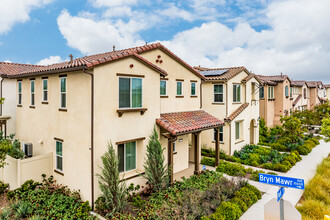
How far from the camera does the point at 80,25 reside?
59.8 feet

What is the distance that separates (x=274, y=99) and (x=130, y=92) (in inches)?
1031

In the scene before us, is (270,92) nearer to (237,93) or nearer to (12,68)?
(237,93)

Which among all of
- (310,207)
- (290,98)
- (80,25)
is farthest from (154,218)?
(290,98)

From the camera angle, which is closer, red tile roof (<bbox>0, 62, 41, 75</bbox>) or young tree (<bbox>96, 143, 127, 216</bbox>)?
young tree (<bbox>96, 143, 127, 216</bbox>)

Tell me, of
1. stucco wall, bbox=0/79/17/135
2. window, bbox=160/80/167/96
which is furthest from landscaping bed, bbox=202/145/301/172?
stucco wall, bbox=0/79/17/135

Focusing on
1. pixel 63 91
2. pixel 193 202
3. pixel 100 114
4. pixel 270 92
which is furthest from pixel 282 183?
pixel 270 92

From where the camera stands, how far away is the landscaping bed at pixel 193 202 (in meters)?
9.12

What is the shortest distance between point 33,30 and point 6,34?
2.52 meters

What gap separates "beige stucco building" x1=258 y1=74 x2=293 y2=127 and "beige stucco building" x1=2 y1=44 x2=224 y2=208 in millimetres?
16769

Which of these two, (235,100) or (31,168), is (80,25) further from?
(235,100)

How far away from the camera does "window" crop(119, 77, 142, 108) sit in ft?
35.5

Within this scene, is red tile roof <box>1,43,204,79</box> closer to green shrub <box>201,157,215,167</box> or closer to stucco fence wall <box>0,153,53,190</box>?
stucco fence wall <box>0,153,53,190</box>

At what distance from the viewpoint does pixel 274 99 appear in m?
30.9

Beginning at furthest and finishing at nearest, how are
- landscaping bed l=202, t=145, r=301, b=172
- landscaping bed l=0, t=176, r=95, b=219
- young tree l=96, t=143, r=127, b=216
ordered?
1. landscaping bed l=202, t=145, r=301, b=172
2. young tree l=96, t=143, r=127, b=216
3. landscaping bed l=0, t=176, r=95, b=219
